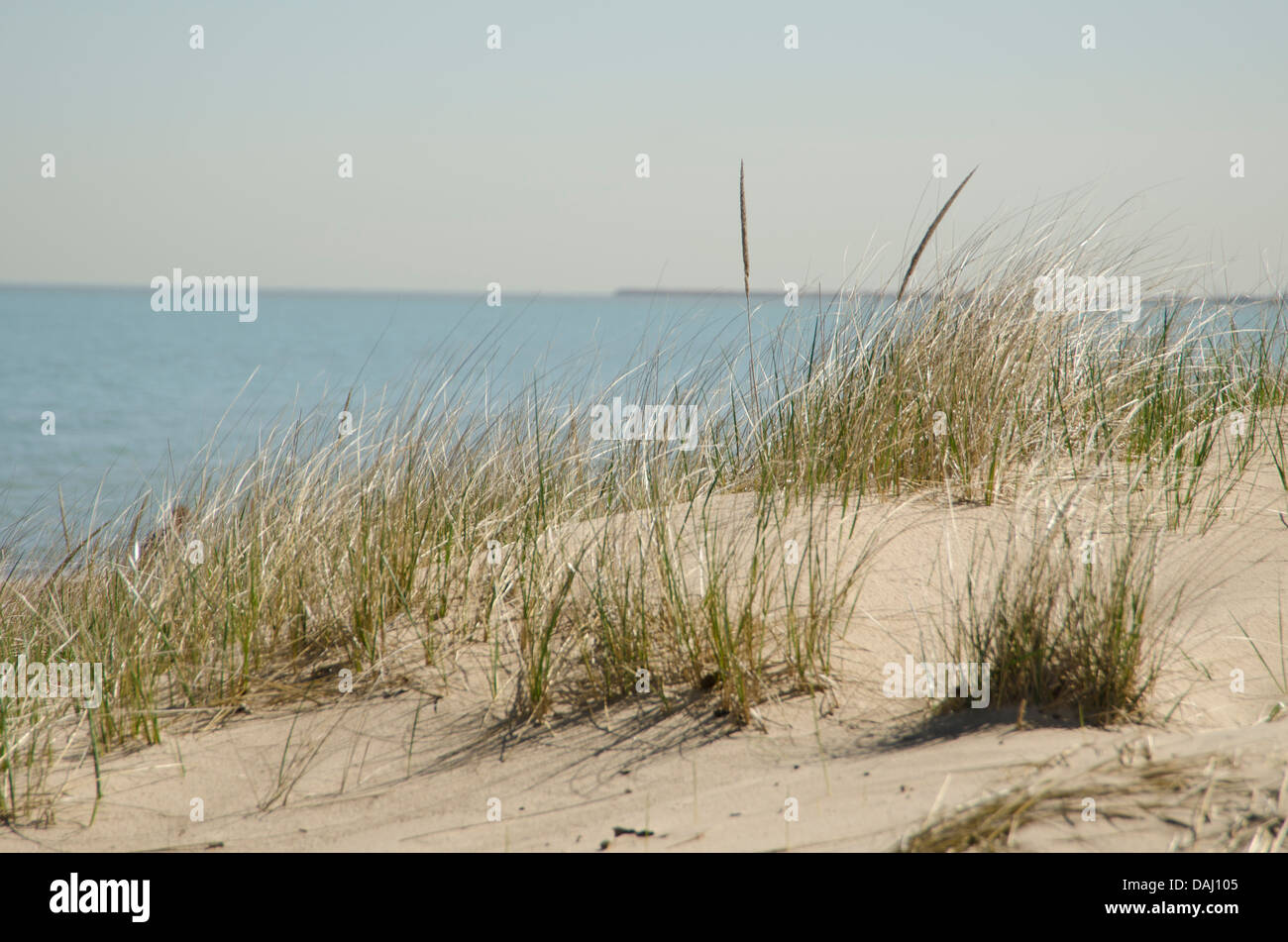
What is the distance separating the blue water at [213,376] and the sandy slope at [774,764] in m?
1.44

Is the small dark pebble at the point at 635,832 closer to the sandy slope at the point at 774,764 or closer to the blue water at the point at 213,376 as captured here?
the sandy slope at the point at 774,764

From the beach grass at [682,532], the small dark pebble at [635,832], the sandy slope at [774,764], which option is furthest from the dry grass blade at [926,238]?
the small dark pebble at [635,832]

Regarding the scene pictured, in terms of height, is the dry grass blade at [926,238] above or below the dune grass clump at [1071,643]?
above

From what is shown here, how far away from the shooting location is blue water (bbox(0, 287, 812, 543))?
4367mm

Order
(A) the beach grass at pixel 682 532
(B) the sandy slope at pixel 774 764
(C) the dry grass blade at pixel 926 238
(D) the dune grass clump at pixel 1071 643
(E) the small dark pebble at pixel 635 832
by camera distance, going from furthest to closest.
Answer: (C) the dry grass blade at pixel 926 238 < (A) the beach grass at pixel 682 532 < (D) the dune grass clump at pixel 1071 643 < (E) the small dark pebble at pixel 635 832 < (B) the sandy slope at pixel 774 764

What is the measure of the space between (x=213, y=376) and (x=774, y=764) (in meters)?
27.5

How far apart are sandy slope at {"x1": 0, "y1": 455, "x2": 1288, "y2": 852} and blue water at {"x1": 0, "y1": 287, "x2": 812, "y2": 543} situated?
1436mm

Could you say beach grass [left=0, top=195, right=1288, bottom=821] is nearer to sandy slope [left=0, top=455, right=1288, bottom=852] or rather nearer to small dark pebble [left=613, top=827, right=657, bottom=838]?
sandy slope [left=0, top=455, right=1288, bottom=852]

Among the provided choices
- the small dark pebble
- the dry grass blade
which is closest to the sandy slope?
the small dark pebble

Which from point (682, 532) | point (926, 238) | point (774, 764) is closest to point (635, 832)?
point (774, 764)

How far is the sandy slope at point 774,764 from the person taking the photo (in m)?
1.78

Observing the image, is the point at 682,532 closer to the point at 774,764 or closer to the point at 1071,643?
the point at 774,764

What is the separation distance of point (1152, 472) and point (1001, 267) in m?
1.35
